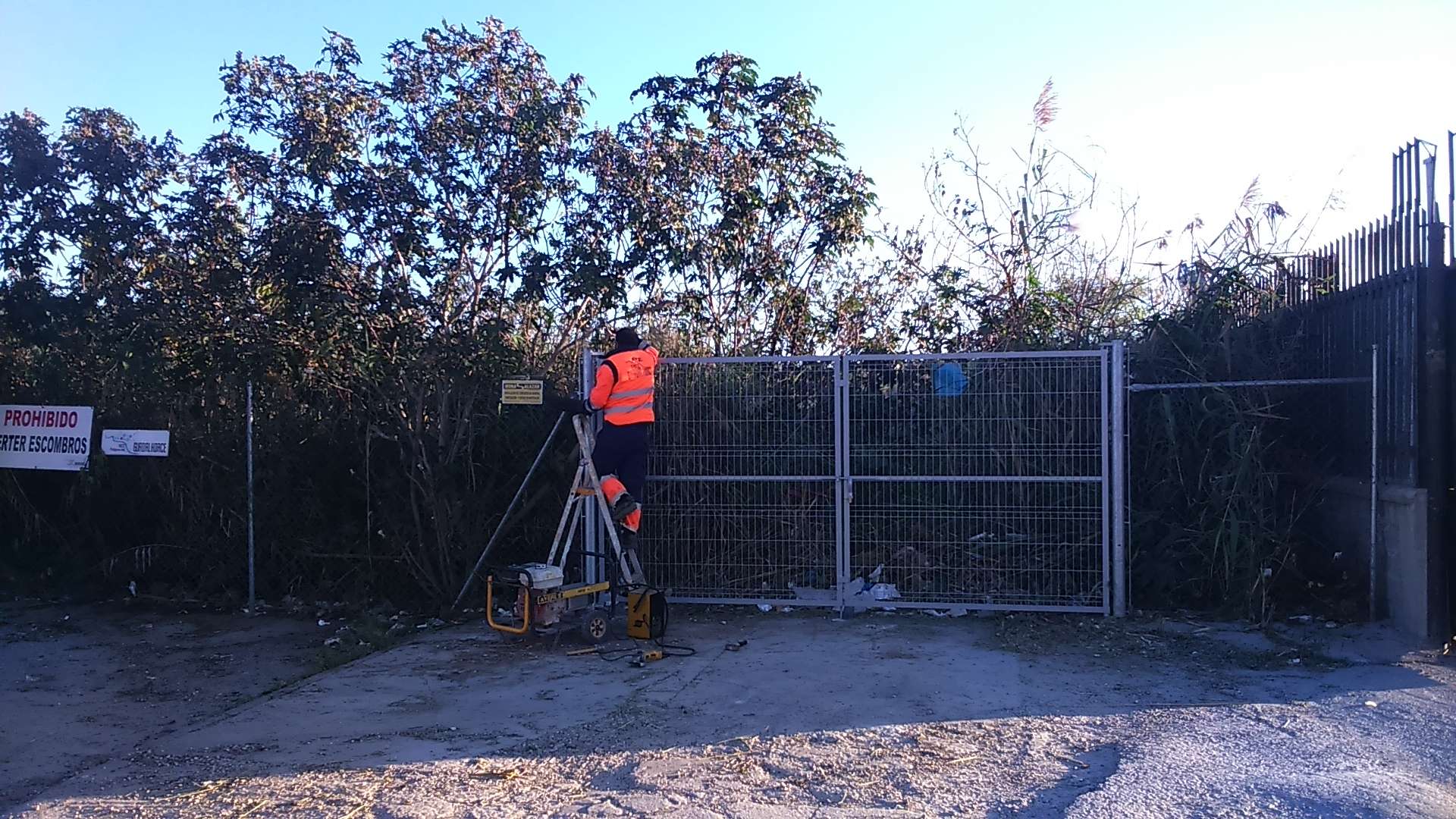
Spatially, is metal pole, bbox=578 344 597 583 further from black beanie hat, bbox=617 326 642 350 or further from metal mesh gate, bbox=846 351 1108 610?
metal mesh gate, bbox=846 351 1108 610

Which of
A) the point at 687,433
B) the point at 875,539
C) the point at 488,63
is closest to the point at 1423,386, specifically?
the point at 875,539

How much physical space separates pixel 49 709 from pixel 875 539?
5956 millimetres

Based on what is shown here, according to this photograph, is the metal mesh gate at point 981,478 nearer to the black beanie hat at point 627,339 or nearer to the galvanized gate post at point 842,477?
the galvanized gate post at point 842,477

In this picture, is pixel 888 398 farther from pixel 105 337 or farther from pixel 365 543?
pixel 105 337

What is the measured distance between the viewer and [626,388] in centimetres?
862

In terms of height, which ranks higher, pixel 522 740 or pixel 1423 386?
pixel 1423 386

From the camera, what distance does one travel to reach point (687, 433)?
9.31 meters

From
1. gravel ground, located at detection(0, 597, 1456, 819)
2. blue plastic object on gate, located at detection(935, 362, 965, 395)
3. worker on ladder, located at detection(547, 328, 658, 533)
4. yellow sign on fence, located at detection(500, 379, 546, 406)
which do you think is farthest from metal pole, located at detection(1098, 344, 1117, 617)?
yellow sign on fence, located at detection(500, 379, 546, 406)

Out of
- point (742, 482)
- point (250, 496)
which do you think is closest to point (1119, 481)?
point (742, 482)

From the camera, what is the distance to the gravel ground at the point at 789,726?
5047mm

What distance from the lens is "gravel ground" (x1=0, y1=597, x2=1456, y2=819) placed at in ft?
16.6

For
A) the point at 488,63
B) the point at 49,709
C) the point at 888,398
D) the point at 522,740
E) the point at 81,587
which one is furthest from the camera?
the point at 81,587

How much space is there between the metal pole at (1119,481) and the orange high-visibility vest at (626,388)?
356cm

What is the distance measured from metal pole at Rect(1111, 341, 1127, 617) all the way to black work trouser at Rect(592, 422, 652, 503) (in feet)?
11.8
